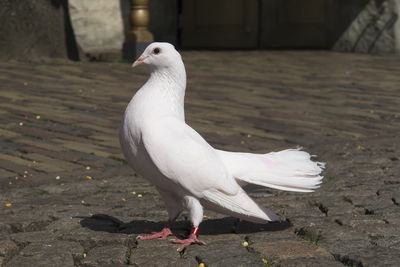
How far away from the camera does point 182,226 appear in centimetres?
380

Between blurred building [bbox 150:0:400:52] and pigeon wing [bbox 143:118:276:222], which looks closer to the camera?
pigeon wing [bbox 143:118:276:222]

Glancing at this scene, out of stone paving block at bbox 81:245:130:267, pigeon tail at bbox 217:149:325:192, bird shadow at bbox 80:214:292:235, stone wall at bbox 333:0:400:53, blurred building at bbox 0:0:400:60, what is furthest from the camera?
stone wall at bbox 333:0:400:53

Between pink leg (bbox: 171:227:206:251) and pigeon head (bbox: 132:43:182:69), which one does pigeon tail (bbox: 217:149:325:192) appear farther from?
pigeon head (bbox: 132:43:182:69)

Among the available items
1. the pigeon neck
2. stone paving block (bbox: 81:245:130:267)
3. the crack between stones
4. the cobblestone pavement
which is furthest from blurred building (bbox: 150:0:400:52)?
the crack between stones

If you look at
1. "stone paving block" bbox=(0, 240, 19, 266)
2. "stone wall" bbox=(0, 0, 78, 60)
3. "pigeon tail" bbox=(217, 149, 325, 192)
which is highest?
"pigeon tail" bbox=(217, 149, 325, 192)

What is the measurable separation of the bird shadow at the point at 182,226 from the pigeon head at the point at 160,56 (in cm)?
80

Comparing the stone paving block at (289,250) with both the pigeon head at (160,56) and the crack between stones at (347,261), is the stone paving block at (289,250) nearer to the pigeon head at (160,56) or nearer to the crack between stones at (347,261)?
the crack between stones at (347,261)

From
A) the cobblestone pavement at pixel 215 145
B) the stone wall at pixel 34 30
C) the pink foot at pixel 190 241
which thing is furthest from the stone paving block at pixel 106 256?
the stone wall at pixel 34 30

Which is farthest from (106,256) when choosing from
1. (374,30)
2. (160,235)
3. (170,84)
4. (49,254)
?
(374,30)

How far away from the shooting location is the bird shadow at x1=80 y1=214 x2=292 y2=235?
12.0ft

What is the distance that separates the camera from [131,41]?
11141 millimetres

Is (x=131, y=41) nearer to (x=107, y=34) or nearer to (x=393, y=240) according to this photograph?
(x=107, y=34)

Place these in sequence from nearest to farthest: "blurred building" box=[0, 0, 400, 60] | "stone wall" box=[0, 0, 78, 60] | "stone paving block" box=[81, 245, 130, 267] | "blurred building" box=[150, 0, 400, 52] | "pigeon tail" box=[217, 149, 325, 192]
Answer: "stone paving block" box=[81, 245, 130, 267], "pigeon tail" box=[217, 149, 325, 192], "stone wall" box=[0, 0, 78, 60], "blurred building" box=[0, 0, 400, 60], "blurred building" box=[150, 0, 400, 52]

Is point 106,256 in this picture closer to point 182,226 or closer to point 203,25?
point 182,226
